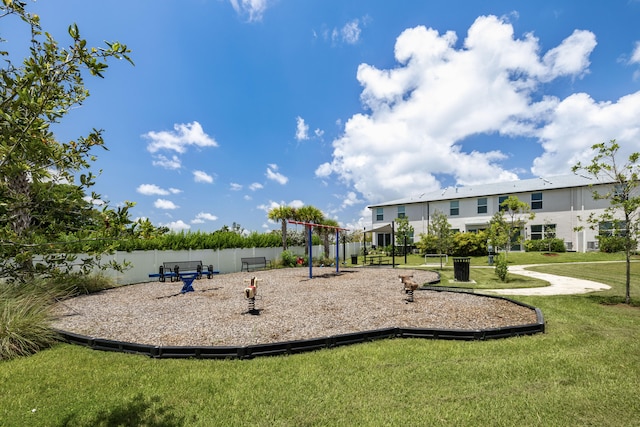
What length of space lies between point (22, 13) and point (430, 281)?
1369 cm

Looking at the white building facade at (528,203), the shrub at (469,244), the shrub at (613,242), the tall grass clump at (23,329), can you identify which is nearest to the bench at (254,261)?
the white building facade at (528,203)

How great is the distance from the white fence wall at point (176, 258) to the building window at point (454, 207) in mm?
19810

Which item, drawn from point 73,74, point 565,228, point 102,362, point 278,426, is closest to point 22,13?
point 73,74

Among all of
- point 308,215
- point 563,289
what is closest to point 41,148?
point 563,289

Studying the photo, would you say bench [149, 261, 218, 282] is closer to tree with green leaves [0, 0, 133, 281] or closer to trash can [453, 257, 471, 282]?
trash can [453, 257, 471, 282]

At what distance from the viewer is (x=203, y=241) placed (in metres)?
18.8

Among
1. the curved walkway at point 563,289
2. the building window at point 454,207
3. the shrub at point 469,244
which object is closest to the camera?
the curved walkway at point 563,289

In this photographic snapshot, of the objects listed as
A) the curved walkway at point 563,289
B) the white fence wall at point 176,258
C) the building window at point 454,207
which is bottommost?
the curved walkway at point 563,289

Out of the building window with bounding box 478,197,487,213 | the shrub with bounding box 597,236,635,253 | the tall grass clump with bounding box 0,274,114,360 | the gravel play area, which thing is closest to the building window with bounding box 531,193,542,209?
the building window with bounding box 478,197,487,213

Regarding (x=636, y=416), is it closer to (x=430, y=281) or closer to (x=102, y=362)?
(x=102, y=362)

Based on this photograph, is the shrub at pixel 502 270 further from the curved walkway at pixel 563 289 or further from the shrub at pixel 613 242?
the shrub at pixel 613 242

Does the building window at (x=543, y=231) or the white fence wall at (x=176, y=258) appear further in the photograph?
the building window at (x=543, y=231)

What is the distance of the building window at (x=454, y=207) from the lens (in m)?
34.5

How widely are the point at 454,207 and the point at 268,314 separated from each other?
3161 cm
